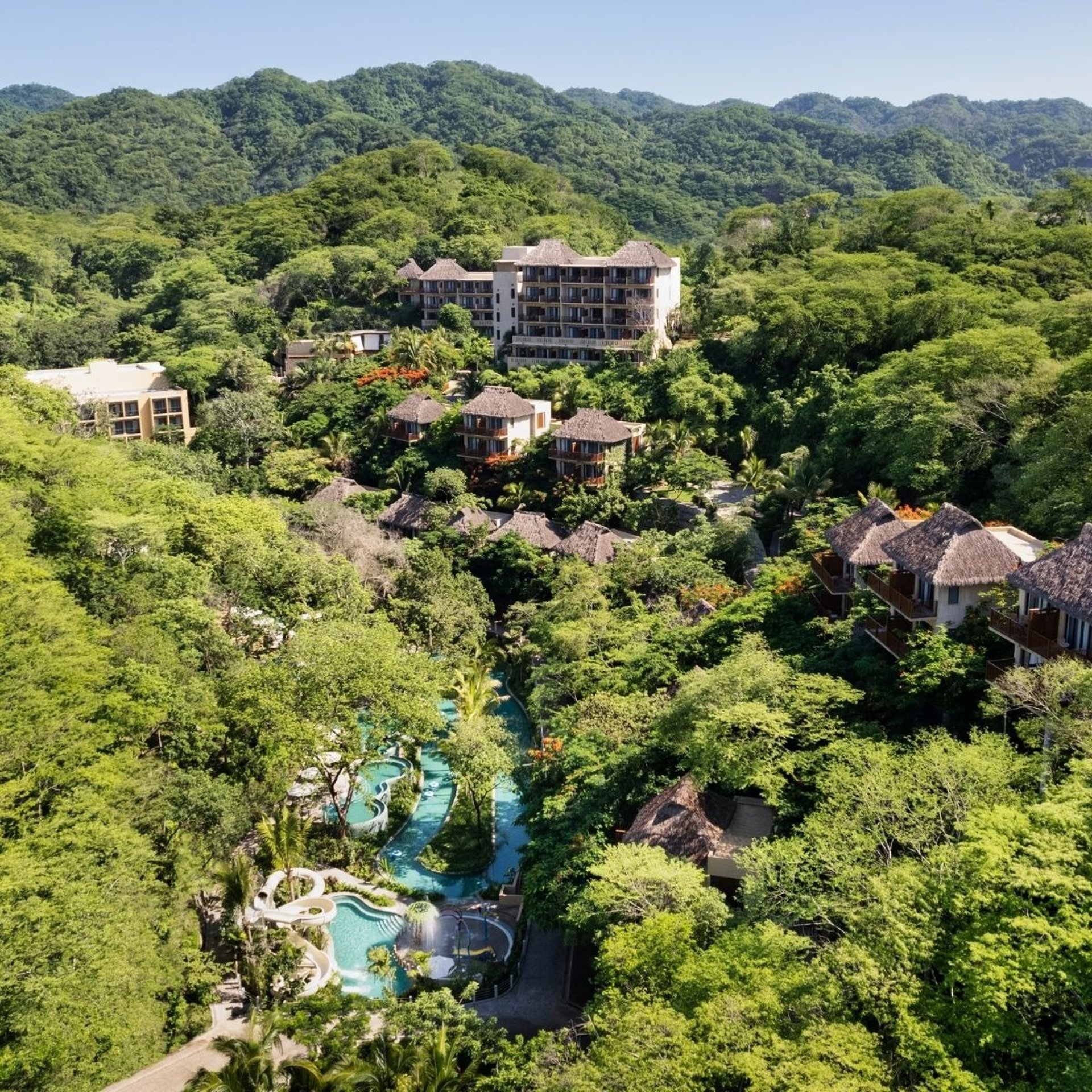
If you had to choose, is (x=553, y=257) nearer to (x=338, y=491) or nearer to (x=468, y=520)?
(x=338, y=491)

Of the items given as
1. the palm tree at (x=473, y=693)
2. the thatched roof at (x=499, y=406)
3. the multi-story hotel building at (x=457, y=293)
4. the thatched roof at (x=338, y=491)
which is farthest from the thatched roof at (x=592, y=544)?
the multi-story hotel building at (x=457, y=293)

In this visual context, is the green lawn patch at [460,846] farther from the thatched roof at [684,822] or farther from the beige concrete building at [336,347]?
the beige concrete building at [336,347]

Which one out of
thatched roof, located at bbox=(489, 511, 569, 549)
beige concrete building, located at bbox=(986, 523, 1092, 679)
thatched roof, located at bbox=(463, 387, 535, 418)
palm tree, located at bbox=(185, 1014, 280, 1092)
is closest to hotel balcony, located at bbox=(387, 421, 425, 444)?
thatched roof, located at bbox=(463, 387, 535, 418)

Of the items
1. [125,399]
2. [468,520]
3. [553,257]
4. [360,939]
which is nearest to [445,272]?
[553,257]

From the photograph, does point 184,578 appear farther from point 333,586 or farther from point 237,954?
point 237,954

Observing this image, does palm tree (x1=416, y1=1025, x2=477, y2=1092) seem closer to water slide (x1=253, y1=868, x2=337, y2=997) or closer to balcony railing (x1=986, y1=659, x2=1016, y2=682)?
water slide (x1=253, y1=868, x2=337, y2=997)

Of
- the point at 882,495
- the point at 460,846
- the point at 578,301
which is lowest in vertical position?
the point at 460,846
